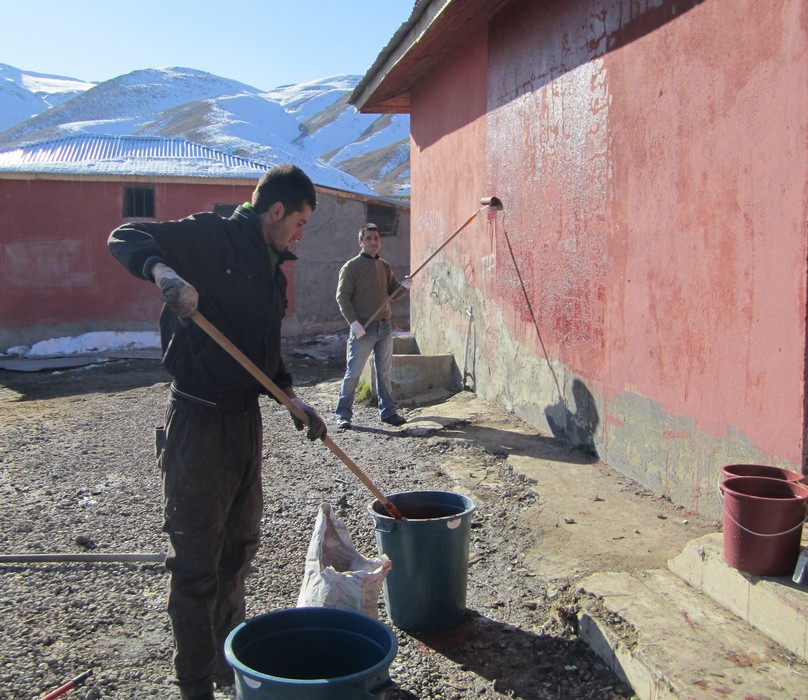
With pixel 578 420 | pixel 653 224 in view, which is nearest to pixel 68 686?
pixel 653 224

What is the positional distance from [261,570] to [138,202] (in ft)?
44.1

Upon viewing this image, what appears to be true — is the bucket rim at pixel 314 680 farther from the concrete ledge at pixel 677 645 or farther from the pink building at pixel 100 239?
the pink building at pixel 100 239

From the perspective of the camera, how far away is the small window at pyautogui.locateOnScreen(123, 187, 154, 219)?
16062 millimetres

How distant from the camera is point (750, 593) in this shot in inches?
122

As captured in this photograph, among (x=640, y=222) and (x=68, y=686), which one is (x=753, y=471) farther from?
(x=68, y=686)

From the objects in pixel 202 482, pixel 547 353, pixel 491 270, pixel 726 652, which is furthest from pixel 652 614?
pixel 491 270

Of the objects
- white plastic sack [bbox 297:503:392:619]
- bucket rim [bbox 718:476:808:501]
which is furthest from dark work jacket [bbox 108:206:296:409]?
bucket rim [bbox 718:476:808:501]

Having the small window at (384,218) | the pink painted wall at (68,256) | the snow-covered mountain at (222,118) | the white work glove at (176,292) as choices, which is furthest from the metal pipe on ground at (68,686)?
the snow-covered mountain at (222,118)

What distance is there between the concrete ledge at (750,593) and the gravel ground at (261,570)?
580 millimetres

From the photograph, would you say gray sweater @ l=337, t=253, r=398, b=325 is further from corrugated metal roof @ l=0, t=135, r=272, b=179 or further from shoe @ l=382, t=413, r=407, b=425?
corrugated metal roof @ l=0, t=135, r=272, b=179

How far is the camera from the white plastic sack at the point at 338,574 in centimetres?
299

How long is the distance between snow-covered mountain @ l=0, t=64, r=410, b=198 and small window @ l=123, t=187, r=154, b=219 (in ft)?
103

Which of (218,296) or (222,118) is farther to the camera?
(222,118)

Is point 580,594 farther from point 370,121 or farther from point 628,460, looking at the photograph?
point 370,121
